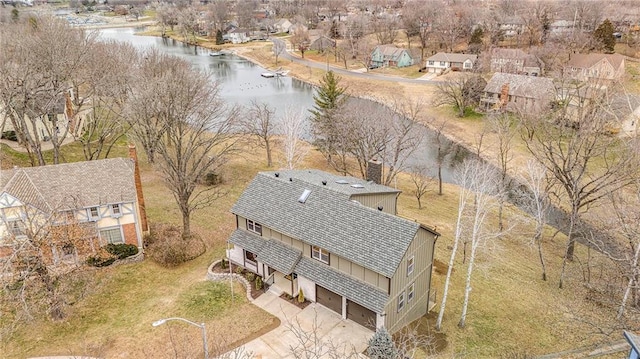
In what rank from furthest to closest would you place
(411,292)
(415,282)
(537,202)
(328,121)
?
(328,121)
(537,202)
(415,282)
(411,292)

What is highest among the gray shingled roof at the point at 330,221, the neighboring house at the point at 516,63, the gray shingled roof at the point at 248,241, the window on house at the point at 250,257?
the neighboring house at the point at 516,63

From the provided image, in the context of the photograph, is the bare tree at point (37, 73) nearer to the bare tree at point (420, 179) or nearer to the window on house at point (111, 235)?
the window on house at point (111, 235)

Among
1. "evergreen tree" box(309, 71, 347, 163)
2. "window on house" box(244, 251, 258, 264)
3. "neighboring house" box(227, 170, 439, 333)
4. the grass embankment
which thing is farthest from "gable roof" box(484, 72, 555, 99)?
"window on house" box(244, 251, 258, 264)

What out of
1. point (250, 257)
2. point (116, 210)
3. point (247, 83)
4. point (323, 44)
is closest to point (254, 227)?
point (250, 257)

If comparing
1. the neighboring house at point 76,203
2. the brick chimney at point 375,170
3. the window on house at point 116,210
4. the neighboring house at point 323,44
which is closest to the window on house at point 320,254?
the brick chimney at point 375,170

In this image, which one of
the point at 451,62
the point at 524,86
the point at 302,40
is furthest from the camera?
the point at 302,40

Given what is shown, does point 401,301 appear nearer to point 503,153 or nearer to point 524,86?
point 503,153

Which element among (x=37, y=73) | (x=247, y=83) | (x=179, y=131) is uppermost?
(x=37, y=73)

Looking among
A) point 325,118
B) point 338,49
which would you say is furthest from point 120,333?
point 338,49
